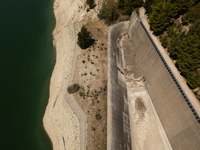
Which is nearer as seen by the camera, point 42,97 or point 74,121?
point 74,121

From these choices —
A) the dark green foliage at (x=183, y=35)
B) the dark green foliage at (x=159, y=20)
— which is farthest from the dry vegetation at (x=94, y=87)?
the dark green foliage at (x=183, y=35)

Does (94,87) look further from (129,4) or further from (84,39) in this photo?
(129,4)

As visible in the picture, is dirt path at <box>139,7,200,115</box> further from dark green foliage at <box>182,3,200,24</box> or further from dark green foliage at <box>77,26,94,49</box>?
dark green foliage at <box>77,26,94,49</box>

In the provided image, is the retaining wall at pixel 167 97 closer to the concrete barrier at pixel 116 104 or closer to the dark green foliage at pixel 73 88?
the concrete barrier at pixel 116 104

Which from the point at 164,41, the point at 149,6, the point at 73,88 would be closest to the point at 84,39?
the point at 73,88

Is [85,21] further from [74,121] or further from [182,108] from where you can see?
[182,108]

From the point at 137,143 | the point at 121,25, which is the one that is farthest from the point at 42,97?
the point at 121,25
